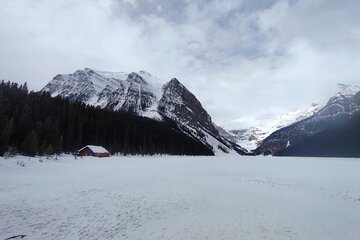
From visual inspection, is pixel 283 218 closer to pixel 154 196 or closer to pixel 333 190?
pixel 154 196

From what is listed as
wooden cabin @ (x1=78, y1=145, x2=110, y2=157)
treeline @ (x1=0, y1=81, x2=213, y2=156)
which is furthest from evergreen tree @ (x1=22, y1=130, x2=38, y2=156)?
wooden cabin @ (x1=78, y1=145, x2=110, y2=157)

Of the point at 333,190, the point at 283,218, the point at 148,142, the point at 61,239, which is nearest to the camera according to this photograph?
the point at 61,239

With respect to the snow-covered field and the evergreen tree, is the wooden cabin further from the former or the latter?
the snow-covered field

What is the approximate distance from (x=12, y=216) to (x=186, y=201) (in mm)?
9986

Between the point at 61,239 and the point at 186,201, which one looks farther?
the point at 186,201

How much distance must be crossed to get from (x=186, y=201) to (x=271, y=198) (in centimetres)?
701

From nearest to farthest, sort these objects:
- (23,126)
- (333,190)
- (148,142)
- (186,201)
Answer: (186,201), (333,190), (23,126), (148,142)

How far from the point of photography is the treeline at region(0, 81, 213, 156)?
4997 centimetres

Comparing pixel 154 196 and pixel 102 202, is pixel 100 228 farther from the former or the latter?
pixel 154 196

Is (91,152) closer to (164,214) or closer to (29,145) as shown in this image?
(29,145)

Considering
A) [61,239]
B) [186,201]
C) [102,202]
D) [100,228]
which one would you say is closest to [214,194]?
[186,201]

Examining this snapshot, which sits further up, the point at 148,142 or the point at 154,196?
the point at 148,142

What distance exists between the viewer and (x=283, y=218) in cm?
1437

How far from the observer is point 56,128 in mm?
63500
